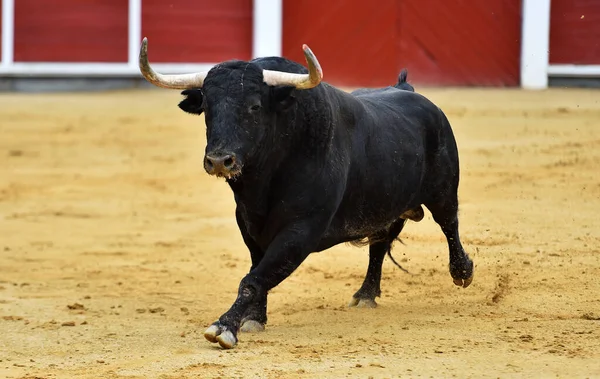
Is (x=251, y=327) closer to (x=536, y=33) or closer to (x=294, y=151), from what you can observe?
(x=294, y=151)

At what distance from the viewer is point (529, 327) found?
4.64 m

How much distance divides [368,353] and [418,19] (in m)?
7.91

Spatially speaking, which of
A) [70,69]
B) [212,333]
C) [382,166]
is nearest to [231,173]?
[212,333]

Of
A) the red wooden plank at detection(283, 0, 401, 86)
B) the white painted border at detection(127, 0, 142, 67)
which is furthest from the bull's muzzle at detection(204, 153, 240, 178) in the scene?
the white painted border at detection(127, 0, 142, 67)

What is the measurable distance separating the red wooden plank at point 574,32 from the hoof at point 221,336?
8.05 m

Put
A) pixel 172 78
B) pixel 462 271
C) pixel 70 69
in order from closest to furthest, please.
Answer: pixel 172 78 < pixel 462 271 < pixel 70 69

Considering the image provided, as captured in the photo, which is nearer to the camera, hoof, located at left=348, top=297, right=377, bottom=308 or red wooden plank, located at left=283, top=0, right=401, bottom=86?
hoof, located at left=348, top=297, right=377, bottom=308

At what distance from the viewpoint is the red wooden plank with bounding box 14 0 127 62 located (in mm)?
12250

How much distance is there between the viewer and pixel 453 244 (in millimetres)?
5625

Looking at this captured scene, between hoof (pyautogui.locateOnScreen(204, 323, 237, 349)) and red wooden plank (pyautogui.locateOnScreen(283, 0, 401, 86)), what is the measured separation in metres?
7.63

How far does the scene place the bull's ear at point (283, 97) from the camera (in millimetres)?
4438

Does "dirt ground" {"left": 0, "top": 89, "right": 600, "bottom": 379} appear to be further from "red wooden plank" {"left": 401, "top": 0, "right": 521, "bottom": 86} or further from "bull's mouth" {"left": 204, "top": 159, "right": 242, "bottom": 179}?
"bull's mouth" {"left": 204, "top": 159, "right": 242, "bottom": 179}

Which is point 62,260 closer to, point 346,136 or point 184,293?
point 184,293

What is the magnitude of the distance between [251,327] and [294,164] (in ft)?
2.20
